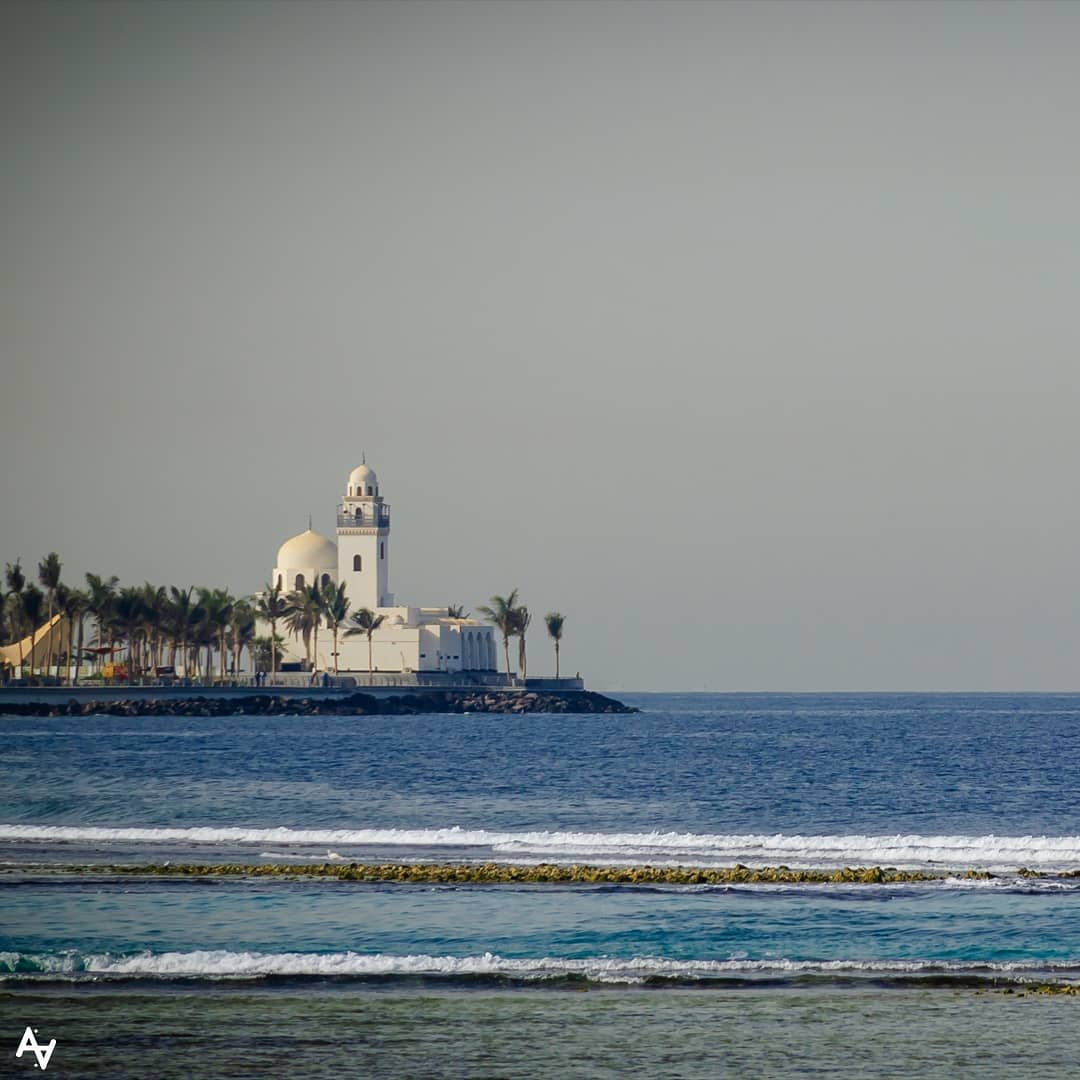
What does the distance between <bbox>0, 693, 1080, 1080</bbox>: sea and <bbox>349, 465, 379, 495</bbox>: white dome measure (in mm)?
121528

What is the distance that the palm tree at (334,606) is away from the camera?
170875 millimetres

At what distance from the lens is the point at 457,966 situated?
26.4 metres

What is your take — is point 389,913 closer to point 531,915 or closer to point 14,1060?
point 531,915

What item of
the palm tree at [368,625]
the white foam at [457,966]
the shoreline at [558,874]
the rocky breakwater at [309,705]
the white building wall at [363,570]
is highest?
the white building wall at [363,570]

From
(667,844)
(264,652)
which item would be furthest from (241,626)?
(667,844)

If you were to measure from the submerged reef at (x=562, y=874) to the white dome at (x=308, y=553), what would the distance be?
485 ft

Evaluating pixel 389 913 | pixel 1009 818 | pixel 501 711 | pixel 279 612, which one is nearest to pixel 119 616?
pixel 279 612

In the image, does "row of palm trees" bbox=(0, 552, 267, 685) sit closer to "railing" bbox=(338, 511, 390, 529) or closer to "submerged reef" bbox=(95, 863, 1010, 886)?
"railing" bbox=(338, 511, 390, 529)

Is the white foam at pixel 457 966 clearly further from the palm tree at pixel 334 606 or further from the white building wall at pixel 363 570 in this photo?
the white building wall at pixel 363 570

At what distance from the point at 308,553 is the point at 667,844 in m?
145
